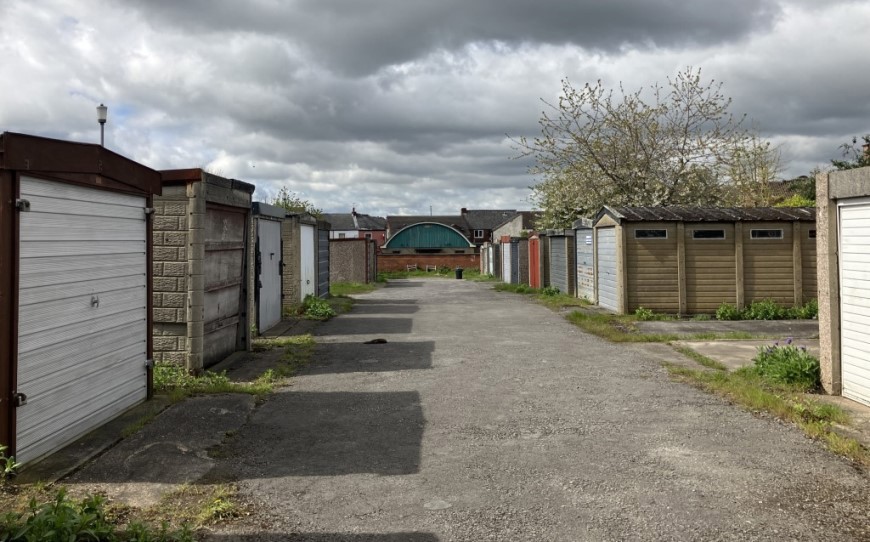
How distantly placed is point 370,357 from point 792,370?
229 inches

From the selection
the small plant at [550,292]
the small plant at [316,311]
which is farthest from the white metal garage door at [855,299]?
the small plant at [550,292]

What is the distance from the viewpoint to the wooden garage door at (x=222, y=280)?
30.6 ft

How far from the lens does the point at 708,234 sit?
1575 cm

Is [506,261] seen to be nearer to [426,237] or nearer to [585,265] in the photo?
[585,265]

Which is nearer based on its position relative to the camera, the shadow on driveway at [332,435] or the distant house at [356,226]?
the shadow on driveway at [332,435]

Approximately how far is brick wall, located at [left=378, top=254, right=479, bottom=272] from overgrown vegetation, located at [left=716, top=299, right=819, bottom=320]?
42824mm

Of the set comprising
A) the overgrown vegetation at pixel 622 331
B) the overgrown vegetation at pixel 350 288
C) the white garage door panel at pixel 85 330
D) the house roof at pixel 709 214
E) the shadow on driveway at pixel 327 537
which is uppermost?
the house roof at pixel 709 214

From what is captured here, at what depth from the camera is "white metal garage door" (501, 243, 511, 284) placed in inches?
1368

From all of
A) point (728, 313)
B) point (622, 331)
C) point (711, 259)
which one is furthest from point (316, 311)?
point (728, 313)

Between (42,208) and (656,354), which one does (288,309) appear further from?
(42,208)

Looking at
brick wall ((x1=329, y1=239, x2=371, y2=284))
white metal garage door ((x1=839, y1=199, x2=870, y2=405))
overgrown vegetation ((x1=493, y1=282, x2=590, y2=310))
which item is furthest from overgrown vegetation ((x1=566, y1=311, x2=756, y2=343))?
brick wall ((x1=329, y1=239, x2=371, y2=284))

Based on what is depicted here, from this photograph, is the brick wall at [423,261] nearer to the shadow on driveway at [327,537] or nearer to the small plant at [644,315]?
the small plant at [644,315]

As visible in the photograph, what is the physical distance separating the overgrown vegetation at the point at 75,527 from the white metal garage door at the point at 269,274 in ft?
29.2

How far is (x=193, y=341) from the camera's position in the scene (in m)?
8.82
